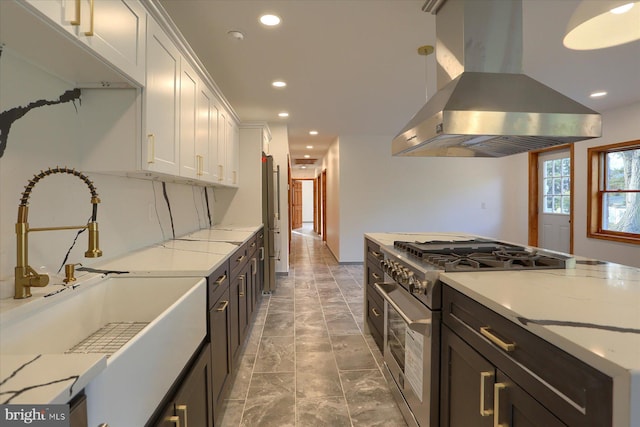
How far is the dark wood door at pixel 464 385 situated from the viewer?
1.09 meters


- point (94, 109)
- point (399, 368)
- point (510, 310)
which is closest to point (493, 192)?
point (399, 368)

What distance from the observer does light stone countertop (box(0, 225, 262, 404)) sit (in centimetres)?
57

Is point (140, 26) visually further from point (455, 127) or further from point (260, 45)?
point (455, 127)

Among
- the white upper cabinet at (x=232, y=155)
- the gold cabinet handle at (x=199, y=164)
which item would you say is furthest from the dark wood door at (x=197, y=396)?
the white upper cabinet at (x=232, y=155)

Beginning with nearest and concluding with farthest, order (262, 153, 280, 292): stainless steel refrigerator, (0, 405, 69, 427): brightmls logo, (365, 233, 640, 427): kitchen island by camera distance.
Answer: (0, 405, 69, 427): brightmls logo < (365, 233, 640, 427): kitchen island < (262, 153, 280, 292): stainless steel refrigerator

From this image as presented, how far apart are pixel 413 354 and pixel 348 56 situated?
7.59 ft

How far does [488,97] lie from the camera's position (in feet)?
5.25

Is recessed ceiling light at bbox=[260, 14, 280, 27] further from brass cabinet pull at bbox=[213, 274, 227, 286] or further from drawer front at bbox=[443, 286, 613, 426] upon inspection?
drawer front at bbox=[443, 286, 613, 426]

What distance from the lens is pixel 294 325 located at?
127 inches

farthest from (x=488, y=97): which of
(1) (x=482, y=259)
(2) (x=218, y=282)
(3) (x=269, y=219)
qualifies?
(3) (x=269, y=219)

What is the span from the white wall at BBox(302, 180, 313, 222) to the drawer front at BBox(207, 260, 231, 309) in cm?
1412

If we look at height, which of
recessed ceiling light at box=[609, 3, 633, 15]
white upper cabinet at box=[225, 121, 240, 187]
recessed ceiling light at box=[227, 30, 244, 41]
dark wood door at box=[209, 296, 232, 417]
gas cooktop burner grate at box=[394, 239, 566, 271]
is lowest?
dark wood door at box=[209, 296, 232, 417]

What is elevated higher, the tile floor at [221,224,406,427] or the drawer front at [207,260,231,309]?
the drawer front at [207,260,231,309]

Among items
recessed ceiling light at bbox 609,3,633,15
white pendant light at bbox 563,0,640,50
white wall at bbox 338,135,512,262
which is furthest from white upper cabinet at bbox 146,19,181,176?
white wall at bbox 338,135,512,262
